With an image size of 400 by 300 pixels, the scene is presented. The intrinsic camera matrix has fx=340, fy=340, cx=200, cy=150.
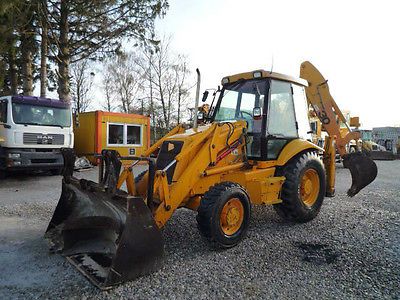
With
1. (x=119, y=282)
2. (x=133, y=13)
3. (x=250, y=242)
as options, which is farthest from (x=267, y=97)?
(x=133, y=13)

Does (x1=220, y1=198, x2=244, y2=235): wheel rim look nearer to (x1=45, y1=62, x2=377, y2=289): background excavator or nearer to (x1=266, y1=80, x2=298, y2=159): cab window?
(x1=45, y1=62, x2=377, y2=289): background excavator

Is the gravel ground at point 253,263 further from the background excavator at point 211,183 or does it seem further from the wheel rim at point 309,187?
the wheel rim at point 309,187

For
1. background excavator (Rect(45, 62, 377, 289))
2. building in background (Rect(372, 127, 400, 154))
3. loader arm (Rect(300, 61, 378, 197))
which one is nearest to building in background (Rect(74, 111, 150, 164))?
background excavator (Rect(45, 62, 377, 289))

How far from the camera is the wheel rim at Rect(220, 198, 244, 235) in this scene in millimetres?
4293

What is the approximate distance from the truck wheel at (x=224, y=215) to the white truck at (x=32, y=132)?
322 inches

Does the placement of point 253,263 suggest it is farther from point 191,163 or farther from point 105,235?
point 105,235

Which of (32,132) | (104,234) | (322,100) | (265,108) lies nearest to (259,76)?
(265,108)

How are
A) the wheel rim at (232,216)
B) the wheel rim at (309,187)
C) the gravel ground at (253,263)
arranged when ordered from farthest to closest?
1. the wheel rim at (309,187)
2. the wheel rim at (232,216)
3. the gravel ground at (253,263)

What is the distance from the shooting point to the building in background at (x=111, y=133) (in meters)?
14.4

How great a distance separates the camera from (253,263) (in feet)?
13.0

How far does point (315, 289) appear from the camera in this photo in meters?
3.35

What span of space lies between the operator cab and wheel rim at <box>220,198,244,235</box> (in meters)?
1.16

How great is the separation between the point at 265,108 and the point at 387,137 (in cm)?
3311

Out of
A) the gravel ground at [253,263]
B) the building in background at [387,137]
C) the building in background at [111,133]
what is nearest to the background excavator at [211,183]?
the gravel ground at [253,263]
